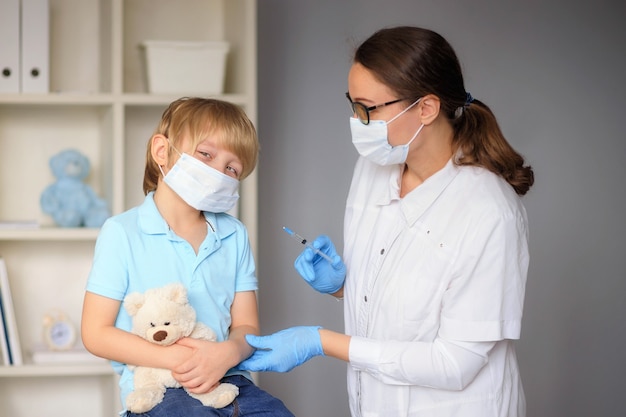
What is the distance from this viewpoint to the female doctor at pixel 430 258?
162 centimetres

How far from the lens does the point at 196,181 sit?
158 centimetres

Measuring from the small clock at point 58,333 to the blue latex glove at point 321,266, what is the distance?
115cm

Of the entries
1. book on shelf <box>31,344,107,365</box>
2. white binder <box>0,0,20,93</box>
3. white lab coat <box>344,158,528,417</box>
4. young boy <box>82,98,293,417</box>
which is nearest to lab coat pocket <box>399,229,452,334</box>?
white lab coat <box>344,158,528,417</box>

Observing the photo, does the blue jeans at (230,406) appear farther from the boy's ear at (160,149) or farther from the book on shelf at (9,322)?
the book on shelf at (9,322)

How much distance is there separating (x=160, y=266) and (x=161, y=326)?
0.44ft

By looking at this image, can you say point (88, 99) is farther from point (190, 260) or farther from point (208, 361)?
point (208, 361)

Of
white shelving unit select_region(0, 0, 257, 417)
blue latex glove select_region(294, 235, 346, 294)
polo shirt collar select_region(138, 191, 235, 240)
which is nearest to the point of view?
polo shirt collar select_region(138, 191, 235, 240)

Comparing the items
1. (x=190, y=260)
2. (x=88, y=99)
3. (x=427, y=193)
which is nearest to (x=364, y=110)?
(x=427, y=193)

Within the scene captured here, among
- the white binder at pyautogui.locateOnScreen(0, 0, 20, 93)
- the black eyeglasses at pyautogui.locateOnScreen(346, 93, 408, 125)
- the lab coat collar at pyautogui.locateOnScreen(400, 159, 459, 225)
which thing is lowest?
the lab coat collar at pyautogui.locateOnScreen(400, 159, 459, 225)

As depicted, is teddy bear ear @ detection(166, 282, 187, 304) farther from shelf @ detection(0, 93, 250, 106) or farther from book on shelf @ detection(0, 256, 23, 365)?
book on shelf @ detection(0, 256, 23, 365)

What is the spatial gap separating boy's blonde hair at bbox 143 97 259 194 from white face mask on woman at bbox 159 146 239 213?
40 mm

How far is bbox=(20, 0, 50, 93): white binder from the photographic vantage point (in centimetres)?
256

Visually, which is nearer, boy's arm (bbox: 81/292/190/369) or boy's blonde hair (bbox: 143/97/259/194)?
boy's arm (bbox: 81/292/190/369)

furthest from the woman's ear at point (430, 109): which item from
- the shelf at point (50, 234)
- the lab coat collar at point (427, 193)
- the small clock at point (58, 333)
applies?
the small clock at point (58, 333)
